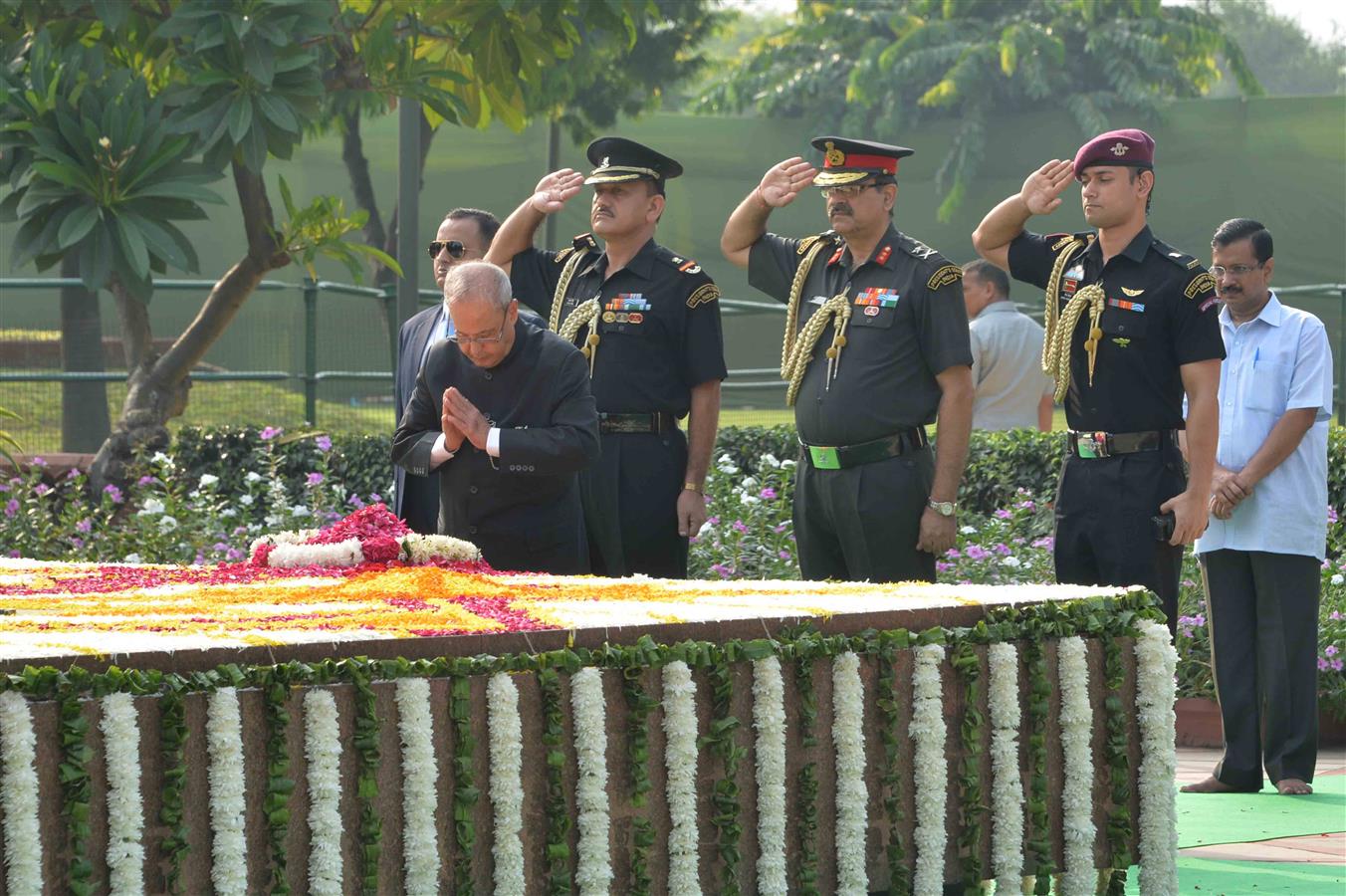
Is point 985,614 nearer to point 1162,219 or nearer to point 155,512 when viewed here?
point 155,512

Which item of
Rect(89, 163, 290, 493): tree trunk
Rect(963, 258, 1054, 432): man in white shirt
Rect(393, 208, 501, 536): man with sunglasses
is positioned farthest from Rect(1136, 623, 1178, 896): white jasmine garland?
Rect(89, 163, 290, 493): tree trunk

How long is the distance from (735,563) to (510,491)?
3.02m

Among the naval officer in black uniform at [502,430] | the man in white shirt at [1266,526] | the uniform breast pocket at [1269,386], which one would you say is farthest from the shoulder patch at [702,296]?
the uniform breast pocket at [1269,386]

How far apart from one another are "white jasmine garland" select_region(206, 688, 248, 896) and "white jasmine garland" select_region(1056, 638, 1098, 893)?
6.22ft

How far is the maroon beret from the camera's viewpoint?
236 inches

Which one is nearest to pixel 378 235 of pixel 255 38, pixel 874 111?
pixel 874 111

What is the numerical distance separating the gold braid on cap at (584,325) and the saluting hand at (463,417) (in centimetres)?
109

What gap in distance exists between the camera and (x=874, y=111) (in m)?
40.3

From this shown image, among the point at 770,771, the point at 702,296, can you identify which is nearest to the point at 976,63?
the point at 702,296

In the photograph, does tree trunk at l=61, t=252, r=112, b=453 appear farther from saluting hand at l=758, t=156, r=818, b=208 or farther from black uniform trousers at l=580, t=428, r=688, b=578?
saluting hand at l=758, t=156, r=818, b=208

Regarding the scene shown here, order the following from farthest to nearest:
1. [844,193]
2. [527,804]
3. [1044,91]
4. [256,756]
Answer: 1. [1044,91]
2. [844,193]
3. [527,804]
4. [256,756]

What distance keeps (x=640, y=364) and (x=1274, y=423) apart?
2053mm

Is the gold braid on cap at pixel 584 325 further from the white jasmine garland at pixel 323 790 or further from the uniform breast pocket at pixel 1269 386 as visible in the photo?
the white jasmine garland at pixel 323 790

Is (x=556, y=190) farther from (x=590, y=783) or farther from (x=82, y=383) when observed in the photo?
(x=82, y=383)
